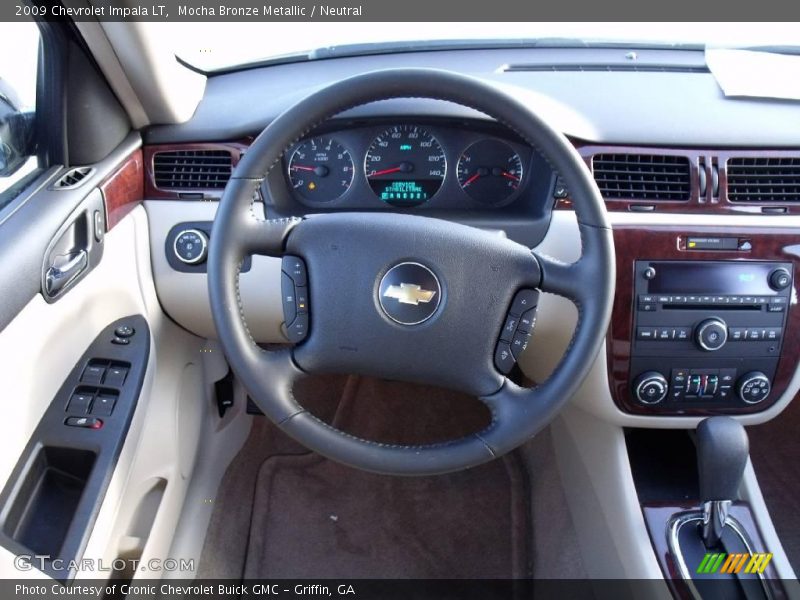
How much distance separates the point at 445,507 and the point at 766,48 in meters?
1.50

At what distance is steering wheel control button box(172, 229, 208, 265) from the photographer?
157 centimetres

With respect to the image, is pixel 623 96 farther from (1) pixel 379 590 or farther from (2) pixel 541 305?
(1) pixel 379 590

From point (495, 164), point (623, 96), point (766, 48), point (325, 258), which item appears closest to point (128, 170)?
point (325, 258)

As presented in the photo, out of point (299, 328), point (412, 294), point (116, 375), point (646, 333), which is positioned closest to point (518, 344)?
point (412, 294)

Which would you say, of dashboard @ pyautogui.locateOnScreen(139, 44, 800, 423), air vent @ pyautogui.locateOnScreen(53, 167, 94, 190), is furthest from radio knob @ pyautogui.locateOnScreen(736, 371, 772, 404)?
air vent @ pyautogui.locateOnScreen(53, 167, 94, 190)

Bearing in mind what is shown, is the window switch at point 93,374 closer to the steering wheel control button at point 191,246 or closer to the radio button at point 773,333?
the steering wheel control button at point 191,246

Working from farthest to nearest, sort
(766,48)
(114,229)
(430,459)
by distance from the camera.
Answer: (766,48)
(114,229)
(430,459)

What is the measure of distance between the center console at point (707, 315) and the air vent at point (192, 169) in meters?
0.92

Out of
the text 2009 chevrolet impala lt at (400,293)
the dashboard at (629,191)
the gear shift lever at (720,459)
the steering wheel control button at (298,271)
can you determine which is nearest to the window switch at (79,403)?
the text 2009 chevrolet impala lt at (400,293)

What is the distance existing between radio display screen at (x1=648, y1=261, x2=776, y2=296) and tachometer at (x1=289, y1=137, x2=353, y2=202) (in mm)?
689

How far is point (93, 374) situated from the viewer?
1.36 meters

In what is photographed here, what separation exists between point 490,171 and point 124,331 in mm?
848

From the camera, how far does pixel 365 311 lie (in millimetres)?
1159

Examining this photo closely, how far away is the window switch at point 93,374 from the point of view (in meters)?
1.35
